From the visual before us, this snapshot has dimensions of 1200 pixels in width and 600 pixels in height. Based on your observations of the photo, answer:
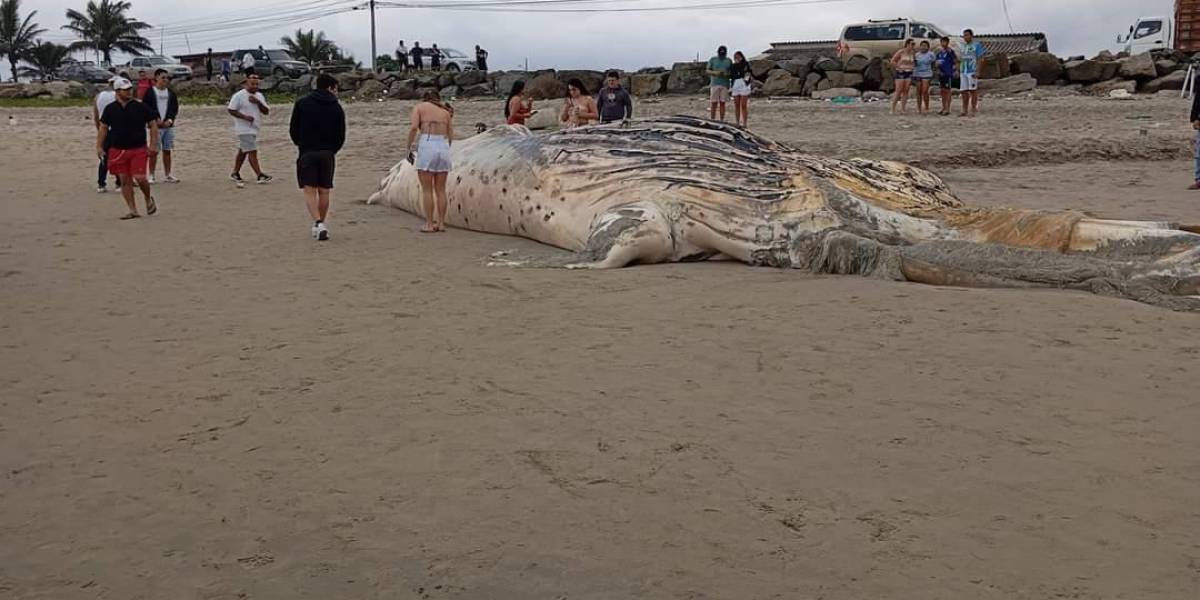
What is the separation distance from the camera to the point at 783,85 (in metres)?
30.4

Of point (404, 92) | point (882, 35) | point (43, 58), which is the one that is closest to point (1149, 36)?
point (882, 35)

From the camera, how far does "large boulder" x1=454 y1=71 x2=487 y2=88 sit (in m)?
37.3

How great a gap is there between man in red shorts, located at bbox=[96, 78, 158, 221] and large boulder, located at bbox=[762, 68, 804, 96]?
20449 millimetres

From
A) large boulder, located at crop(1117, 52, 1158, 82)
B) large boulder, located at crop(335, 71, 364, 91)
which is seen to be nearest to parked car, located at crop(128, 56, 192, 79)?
large boulder, located at crop(335, 71, 364, 91)

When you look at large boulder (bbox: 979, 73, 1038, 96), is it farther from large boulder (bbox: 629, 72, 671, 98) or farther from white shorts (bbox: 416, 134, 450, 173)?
white shorts (bbox: 416, 134, 450, 173)

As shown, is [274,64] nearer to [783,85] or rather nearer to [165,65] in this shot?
[165,65]

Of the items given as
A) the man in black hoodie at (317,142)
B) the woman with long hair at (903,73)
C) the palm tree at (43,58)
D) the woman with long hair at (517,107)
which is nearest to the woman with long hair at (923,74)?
the woman with long hair at (903,73)

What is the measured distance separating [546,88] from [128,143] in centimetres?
2056

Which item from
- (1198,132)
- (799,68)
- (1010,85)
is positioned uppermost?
(799,68)

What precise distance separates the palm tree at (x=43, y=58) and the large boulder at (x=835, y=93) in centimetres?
5888

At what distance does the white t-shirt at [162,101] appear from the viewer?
50.4 ft

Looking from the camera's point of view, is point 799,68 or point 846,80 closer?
point 846,80

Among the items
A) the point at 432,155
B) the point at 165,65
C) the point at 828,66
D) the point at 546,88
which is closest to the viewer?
the point at 432,155

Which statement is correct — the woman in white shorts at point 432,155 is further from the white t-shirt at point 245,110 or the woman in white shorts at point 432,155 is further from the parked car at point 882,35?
the parked car at point 882,35
